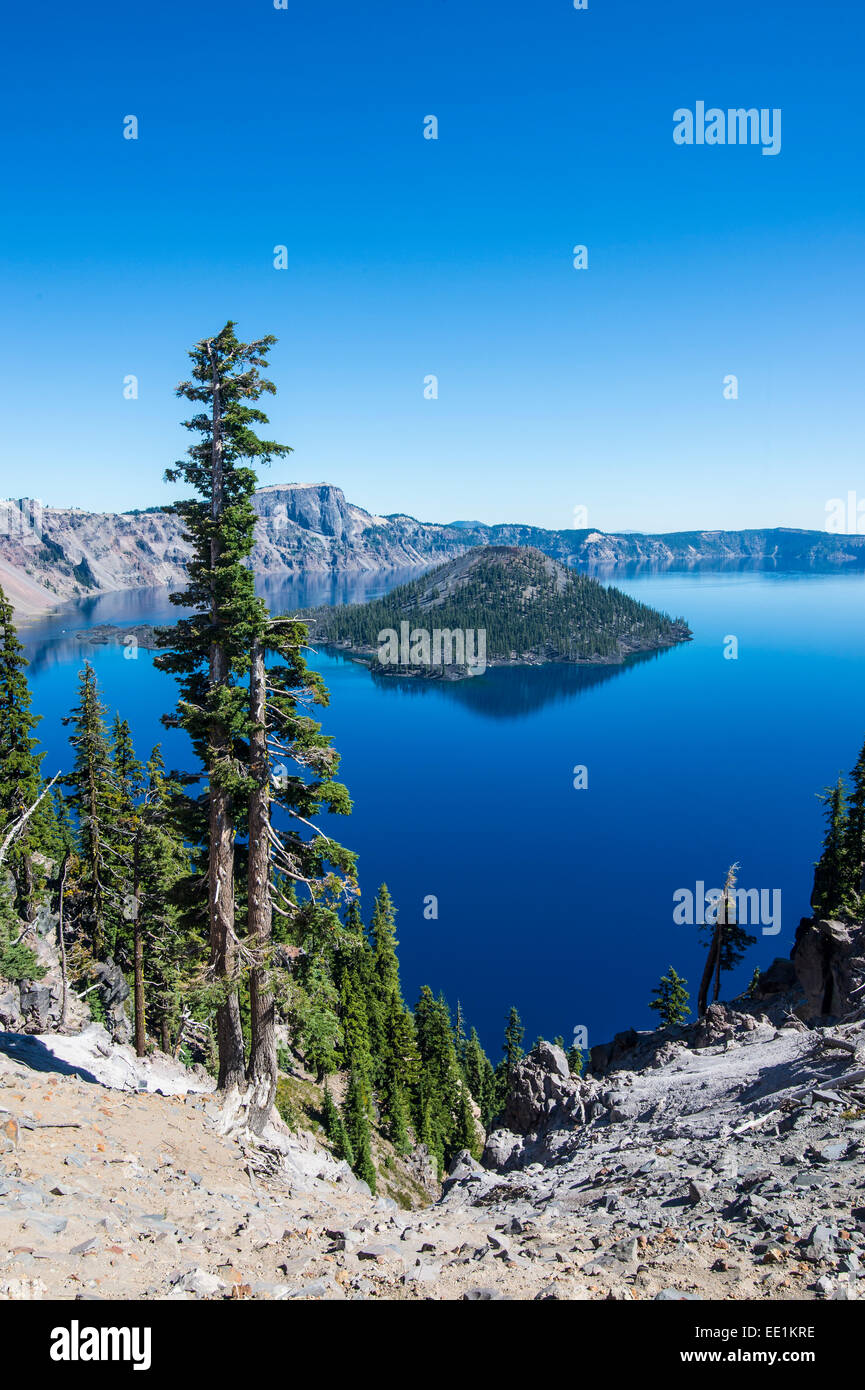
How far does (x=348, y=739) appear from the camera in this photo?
153 metres

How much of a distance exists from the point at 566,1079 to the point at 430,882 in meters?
64.8

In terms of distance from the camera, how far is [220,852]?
639 inches

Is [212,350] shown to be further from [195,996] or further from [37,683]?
[37,683]

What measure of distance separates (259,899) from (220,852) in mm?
1409

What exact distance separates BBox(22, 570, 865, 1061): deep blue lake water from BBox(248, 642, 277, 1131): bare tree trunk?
165 ft

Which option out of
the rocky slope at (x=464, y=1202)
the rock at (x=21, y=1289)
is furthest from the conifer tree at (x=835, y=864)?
the rock at (x=21, y=1289)

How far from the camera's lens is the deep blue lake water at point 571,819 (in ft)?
245

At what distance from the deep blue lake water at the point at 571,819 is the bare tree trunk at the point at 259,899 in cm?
5029

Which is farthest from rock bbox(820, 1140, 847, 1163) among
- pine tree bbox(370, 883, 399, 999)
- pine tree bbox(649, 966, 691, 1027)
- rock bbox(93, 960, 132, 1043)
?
pine tree bbox(370, 883, 399, 999)

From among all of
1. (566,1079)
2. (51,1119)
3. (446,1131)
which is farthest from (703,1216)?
(446,1131)

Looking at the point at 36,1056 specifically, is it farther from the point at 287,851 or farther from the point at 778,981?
the point at 778,981

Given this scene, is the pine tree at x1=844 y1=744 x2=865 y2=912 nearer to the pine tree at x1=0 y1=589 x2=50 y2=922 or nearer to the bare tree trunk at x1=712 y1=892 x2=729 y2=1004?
the bare tree trunk at x1=712 y1=892 x2=729 y2=1004

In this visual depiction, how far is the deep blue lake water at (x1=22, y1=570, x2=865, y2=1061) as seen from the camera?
74.8 meters

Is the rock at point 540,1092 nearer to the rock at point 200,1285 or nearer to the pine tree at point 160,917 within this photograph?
the pine tree at point 160,917
